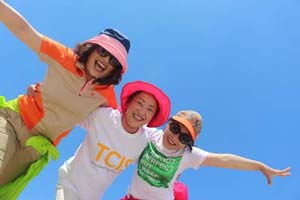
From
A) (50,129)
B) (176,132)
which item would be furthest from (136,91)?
(50,129)

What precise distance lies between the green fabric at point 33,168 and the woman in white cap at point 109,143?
0.24 m

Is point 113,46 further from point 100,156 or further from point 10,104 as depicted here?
point 10,104

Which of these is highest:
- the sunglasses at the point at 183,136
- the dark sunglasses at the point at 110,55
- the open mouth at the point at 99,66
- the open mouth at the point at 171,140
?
the dark sunglasses at the point at 110,55

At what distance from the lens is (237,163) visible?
19.5 ft

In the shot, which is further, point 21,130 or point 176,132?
point 176,132

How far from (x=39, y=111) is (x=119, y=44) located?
1.21m

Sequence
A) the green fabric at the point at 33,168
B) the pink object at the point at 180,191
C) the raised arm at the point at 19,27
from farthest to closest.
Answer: the pink object at the point at 180,191, the green fabric at the point at 33,168, the raised arm at the point at 19,27

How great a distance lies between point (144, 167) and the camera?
5.50 meters

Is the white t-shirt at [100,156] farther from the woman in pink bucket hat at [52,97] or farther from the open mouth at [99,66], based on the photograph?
the open mouth at [99,66]

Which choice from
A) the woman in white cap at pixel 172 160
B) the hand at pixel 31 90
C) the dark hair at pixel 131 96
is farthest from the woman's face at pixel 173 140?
the hand at pixel 31 90

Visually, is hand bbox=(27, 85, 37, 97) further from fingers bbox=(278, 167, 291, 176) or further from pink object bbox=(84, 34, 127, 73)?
fingers bbox=(278, 167, 291, 176)

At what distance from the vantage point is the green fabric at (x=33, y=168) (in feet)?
16.9

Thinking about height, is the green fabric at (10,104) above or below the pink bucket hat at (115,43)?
below

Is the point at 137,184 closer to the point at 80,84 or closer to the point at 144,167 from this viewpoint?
the point at 144,167
